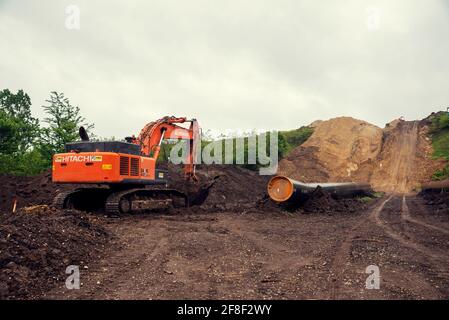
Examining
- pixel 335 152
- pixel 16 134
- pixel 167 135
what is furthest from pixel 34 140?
pixel 335 152

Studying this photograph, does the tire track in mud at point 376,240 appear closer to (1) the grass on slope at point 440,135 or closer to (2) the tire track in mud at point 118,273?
(2) the tire track in mud at point 118,273

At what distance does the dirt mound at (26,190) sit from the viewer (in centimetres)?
1773

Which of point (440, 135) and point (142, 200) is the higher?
point (440, 135)

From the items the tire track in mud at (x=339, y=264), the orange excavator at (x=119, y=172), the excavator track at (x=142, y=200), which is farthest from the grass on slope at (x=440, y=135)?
the tire track in mud at (x=339, y=264)

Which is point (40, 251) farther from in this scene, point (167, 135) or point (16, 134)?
point (16, 134)

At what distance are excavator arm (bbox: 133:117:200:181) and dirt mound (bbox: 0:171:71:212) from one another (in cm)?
580

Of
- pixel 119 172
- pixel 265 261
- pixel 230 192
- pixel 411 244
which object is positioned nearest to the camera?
pixel 265 261

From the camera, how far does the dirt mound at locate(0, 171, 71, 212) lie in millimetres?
17734

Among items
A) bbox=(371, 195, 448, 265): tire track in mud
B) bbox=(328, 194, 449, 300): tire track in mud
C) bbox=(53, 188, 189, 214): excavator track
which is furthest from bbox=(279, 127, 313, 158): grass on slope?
bbox=(328, 194, 449, 300): tire track in mud

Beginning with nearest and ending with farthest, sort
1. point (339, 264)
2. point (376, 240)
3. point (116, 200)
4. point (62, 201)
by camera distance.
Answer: point (339, 264)
point (376, 240)
point (116, 200)
point (62, 201)

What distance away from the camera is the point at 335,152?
42250 mm

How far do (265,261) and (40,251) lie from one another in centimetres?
395

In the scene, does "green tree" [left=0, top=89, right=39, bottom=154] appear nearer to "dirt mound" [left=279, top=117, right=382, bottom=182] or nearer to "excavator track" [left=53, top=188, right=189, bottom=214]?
"excavator track" [left=53, top=188, right=189, bottom=214]

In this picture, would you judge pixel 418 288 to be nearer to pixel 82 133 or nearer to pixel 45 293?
pixel 45 293
